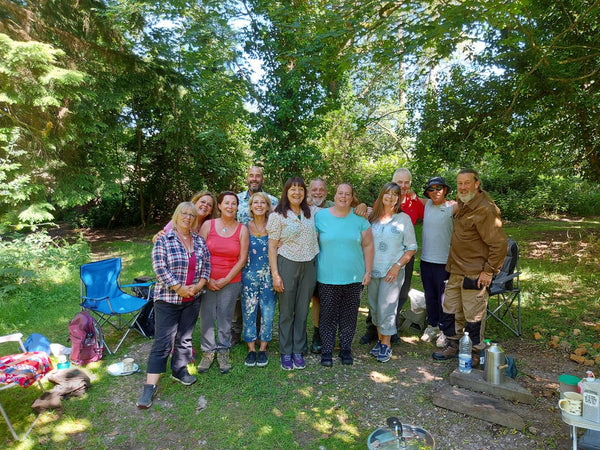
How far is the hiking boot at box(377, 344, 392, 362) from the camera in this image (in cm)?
378

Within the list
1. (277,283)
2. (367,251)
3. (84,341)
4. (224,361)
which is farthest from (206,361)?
(367,251)

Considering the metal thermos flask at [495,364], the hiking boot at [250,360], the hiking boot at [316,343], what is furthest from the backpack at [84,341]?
the metal thermos flask at [495,364]

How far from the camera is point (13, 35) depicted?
691cm

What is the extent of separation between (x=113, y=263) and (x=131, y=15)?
634 centimetres

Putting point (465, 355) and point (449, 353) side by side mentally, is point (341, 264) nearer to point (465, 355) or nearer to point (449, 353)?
point (465, 355)

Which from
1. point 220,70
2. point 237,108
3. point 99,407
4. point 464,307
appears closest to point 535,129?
point 464,307

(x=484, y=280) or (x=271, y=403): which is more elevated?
(x=484, y=280)

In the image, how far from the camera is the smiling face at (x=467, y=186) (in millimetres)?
3439

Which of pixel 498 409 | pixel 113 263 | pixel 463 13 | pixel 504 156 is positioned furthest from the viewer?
pixel 504 156

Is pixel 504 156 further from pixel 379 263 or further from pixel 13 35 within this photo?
pixel 13 35

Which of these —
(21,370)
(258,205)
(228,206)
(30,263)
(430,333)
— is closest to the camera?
(21,370)

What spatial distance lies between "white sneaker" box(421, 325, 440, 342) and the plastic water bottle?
84cm

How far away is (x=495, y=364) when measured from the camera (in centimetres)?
304

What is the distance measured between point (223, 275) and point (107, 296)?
177 centimetres
